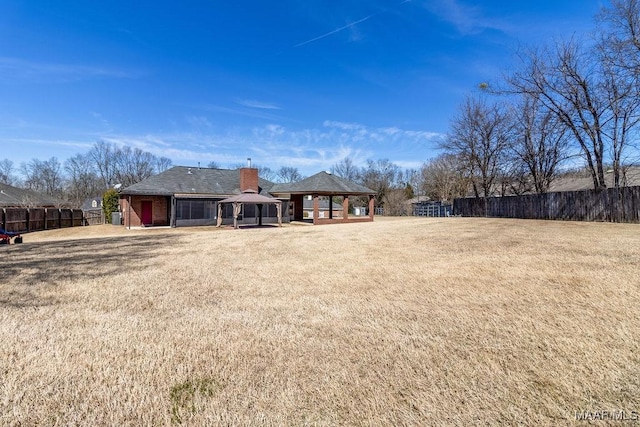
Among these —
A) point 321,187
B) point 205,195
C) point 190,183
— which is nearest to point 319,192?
point 321,187

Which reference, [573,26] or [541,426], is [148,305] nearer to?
[541,426]

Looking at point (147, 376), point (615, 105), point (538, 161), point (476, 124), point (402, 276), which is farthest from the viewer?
point (476, 124)

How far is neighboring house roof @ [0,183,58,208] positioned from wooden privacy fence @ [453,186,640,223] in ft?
132

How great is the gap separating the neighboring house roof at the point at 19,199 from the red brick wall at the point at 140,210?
1256cm

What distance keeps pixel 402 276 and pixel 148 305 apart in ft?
14.9

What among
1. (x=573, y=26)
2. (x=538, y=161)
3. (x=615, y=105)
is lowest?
(x=538, y=161)

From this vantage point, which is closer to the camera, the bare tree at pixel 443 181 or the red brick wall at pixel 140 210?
the red brick wall at pixel 140 210

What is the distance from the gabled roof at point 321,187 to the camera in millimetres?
26141

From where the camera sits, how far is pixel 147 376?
2.76m

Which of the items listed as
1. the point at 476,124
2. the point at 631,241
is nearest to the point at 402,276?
the point at 631,241

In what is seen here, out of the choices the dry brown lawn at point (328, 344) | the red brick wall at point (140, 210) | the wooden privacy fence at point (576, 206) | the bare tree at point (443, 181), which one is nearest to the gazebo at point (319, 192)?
the red brick wall at point (140, 210)

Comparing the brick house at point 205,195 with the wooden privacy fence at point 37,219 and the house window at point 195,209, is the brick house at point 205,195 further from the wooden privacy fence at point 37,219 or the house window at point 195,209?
the wooden privacy fence at point 37,219

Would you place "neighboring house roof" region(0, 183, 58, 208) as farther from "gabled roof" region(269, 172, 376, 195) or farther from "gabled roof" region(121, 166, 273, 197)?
"gabled roof" region(269, 172, 376, 195)

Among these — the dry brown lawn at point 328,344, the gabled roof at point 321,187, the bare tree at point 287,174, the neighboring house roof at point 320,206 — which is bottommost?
the dry brown lawn at point 328,344
